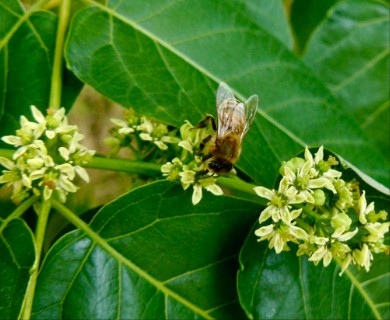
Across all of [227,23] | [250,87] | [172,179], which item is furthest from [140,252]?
[227,23]

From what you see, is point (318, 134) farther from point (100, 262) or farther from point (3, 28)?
point (3, 28)

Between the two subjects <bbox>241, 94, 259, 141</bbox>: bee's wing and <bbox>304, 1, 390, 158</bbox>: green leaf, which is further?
<bbox>304, 1, 390, 158</bbox>: green leaf

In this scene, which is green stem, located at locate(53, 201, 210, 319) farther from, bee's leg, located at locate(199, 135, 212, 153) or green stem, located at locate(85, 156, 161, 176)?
bee's leg, located at locate(199, 135, 212, 153)

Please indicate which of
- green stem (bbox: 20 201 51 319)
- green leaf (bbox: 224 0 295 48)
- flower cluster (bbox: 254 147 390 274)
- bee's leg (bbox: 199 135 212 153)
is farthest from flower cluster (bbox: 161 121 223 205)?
green leaf (bbox: 224 0 295 48)

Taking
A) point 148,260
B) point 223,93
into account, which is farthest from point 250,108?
point 148,260

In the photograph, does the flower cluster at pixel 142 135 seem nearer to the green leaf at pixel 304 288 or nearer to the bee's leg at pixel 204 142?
the bee's leg at pixel 204 142

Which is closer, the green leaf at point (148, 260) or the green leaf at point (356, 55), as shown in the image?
the green leaf at point (148, 260)

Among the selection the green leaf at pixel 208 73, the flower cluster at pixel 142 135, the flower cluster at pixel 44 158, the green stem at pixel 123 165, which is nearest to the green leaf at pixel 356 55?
the green leaf at pixel 208 73
